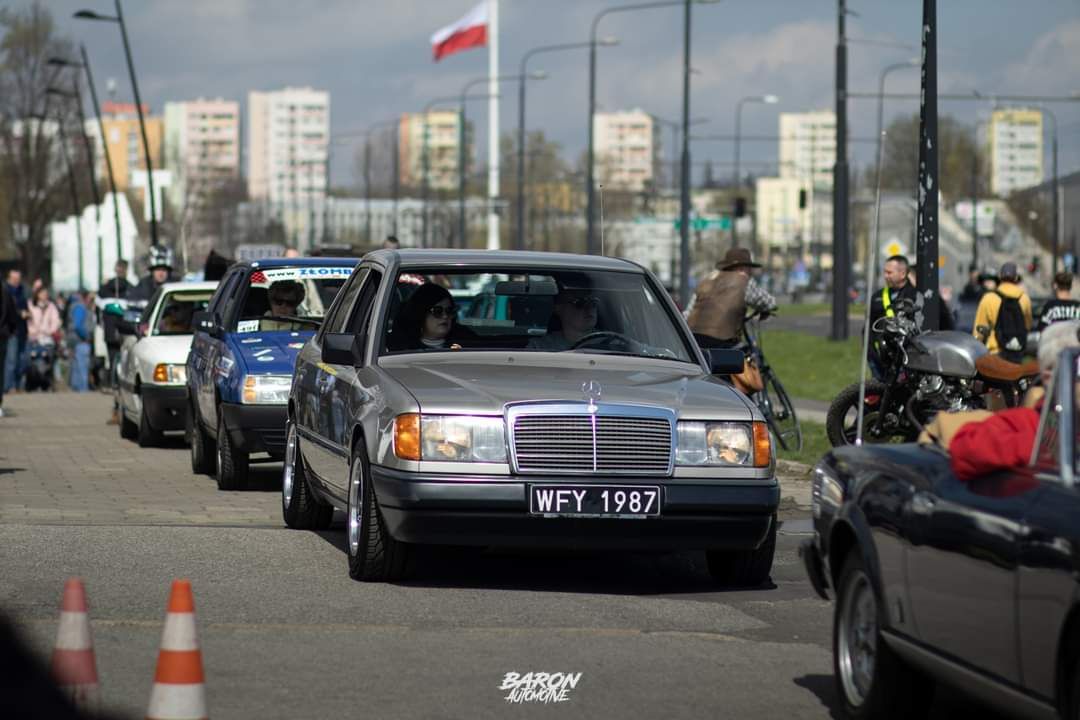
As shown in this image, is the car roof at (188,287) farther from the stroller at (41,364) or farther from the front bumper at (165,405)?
the stroller at (41,364)

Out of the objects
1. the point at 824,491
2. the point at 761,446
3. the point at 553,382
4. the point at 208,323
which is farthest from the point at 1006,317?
the point at 824,491

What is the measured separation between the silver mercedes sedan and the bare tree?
83.3 m

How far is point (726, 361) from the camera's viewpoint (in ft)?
34.1

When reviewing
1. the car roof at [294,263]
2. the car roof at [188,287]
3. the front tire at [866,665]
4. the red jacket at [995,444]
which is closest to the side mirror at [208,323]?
the car roof at [294,263]

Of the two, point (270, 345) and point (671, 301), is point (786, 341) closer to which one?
point (270, 345)

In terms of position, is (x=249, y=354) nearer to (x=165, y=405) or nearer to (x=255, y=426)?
(x=255, y=426)

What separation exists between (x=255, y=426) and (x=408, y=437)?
554cm

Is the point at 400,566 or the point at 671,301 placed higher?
the point at 671,301

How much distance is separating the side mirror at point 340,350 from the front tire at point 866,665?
402 centimetres

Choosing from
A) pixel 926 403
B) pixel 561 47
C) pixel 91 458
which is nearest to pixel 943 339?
pixel 926 403

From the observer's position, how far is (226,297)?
16.0m

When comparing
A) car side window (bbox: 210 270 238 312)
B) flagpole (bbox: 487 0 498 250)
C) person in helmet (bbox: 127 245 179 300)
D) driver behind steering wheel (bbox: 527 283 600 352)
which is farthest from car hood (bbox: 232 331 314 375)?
flagpole (bbox: 487 0 498 250)

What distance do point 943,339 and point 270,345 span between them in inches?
190

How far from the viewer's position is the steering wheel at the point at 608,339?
1047cm
